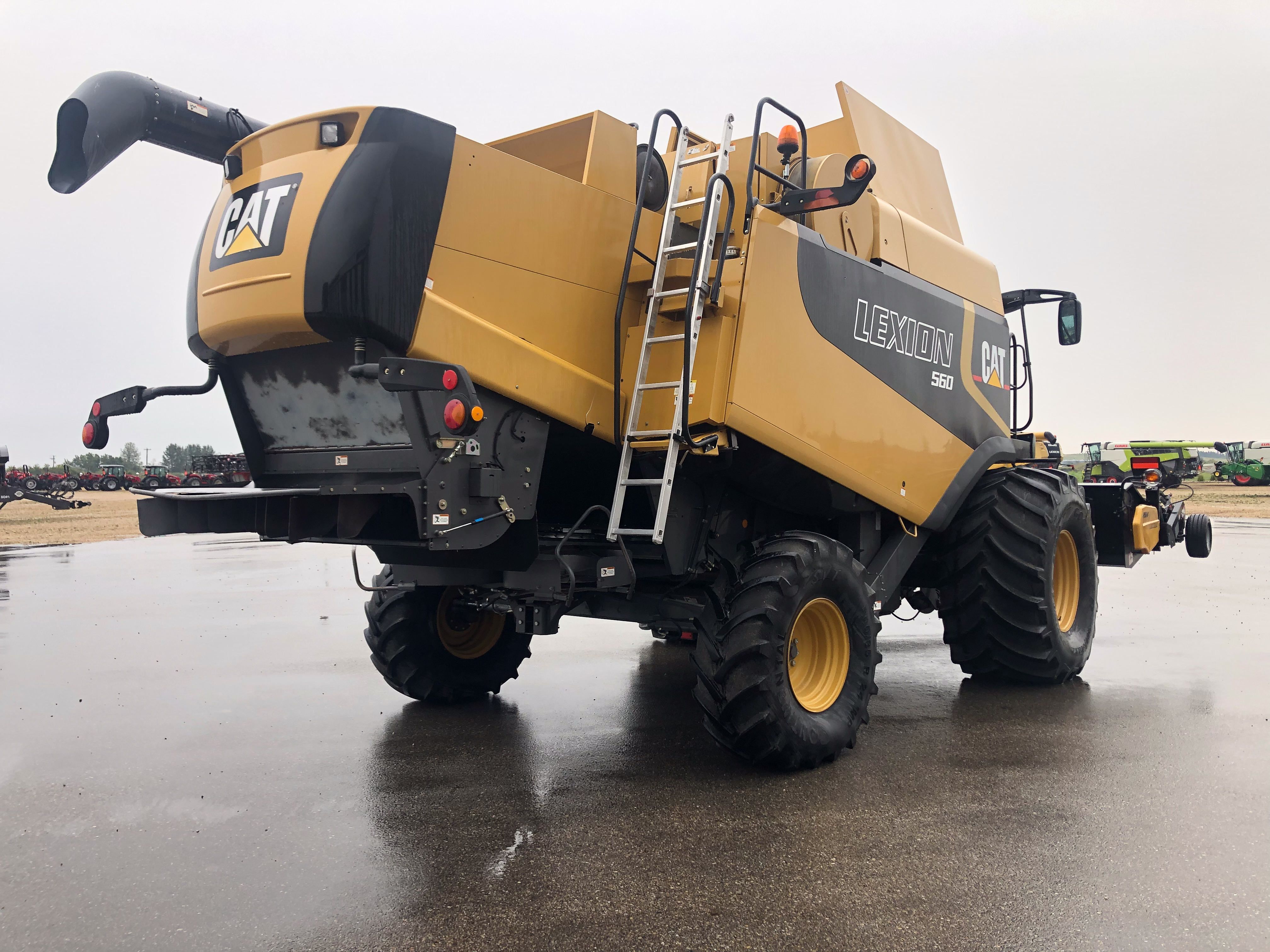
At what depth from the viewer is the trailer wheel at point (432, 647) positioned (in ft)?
19.1

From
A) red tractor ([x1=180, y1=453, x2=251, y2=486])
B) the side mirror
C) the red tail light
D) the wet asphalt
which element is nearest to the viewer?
the wet asphalt

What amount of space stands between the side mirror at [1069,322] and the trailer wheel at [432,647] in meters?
4.92

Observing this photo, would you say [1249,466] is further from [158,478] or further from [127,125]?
[158,478]

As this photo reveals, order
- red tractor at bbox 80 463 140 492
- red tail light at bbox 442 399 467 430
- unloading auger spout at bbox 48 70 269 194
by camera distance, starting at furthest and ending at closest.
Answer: red tractor at bbox 80 463 140 492 < unloading auger spout at bbox 48 70 269 194 < red tail light at bbox 442 399 467 430

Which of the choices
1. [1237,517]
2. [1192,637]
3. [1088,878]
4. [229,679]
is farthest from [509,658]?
[1237,517]

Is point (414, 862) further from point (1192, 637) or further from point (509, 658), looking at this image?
point (1192, 637)

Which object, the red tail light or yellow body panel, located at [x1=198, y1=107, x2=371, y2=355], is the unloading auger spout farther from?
the red tail light

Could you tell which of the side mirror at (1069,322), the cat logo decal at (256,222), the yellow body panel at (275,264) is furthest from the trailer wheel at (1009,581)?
the cat logo decal at (256,222)

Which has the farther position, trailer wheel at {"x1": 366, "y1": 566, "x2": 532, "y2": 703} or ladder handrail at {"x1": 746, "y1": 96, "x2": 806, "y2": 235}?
trailer wheel at {"x1": 366, "y1": 566, "x2": 532, "y2": 703}

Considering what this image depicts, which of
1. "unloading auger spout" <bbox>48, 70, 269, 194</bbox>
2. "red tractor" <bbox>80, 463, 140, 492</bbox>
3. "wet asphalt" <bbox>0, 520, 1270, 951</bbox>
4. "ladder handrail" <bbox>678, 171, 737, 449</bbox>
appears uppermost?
"unloading auger spout" <bbox>48, 70, 269, 194</bbox>

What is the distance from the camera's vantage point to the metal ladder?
14.5ft

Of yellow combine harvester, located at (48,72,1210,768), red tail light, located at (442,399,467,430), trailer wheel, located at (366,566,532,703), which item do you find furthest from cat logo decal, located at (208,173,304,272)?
trailer wheel, located at (366,566,532,703)

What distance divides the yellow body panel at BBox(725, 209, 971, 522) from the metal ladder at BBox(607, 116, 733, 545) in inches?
10.3

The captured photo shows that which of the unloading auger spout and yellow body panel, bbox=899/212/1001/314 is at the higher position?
the unloading auger spout
